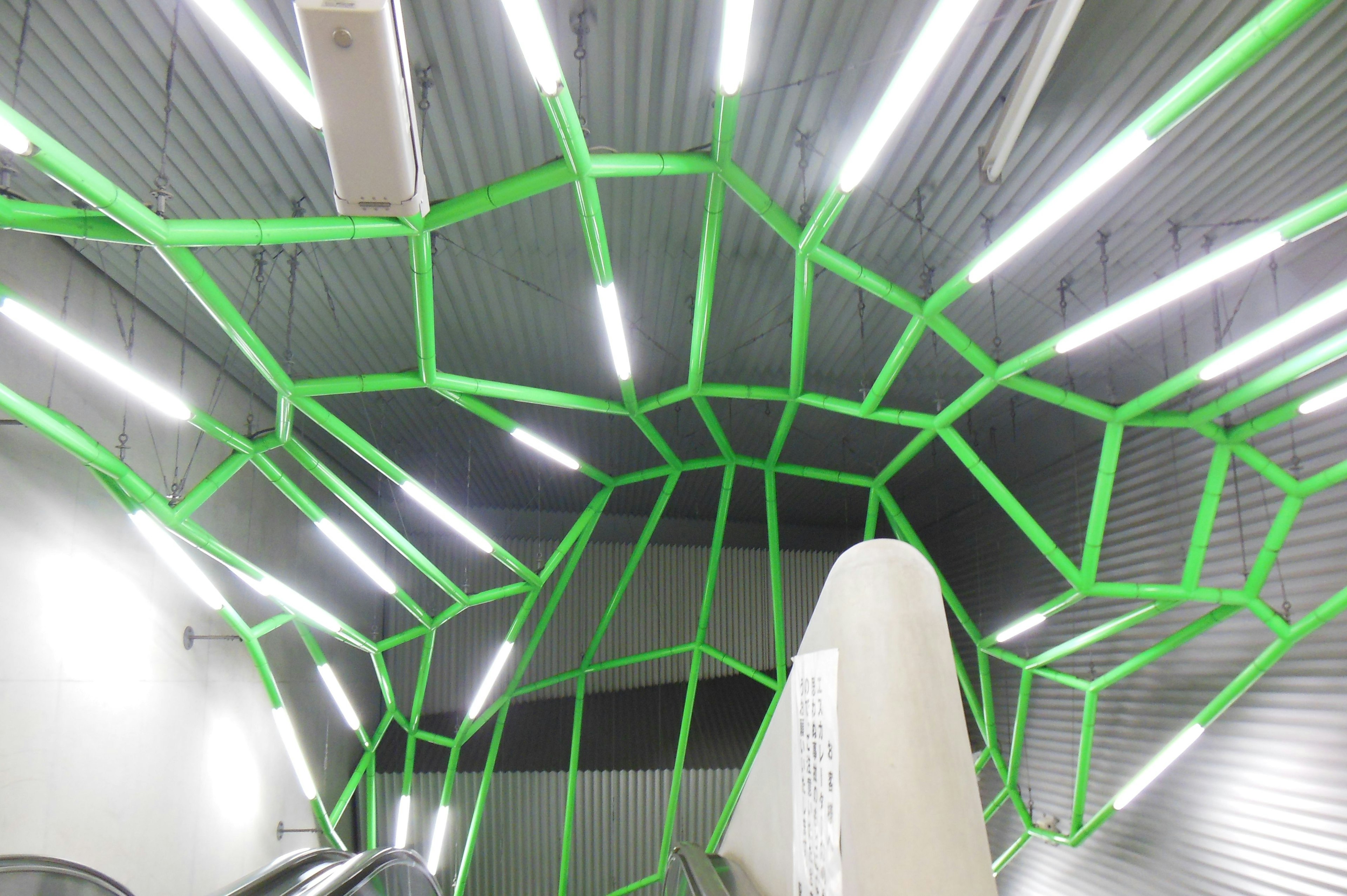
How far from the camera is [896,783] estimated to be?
2.89m

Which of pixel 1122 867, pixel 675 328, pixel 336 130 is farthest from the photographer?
pixel 1122 867

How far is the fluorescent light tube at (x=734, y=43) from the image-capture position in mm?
4273

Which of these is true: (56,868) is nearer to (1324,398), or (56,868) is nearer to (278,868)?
(278,868)

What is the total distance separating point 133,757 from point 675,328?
8446 mm

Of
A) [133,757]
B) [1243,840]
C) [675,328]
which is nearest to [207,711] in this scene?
[133,757]

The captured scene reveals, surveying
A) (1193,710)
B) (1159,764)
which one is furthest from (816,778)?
(1193,710)

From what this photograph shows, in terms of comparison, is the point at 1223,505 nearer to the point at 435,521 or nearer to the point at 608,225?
the point at 608,225

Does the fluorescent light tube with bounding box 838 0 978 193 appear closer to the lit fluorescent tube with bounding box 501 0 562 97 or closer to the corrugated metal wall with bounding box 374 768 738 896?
the lit fluorescent tube with bounding box 501 0 562 97

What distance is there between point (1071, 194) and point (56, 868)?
339 inches

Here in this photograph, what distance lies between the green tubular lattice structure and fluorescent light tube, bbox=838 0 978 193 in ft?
2.37

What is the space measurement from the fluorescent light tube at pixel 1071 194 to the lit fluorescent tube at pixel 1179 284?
42.4 inches

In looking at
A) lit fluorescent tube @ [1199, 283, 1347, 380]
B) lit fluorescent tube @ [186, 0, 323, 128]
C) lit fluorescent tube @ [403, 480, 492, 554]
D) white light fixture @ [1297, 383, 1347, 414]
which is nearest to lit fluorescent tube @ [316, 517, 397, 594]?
lit fluorescent tube @ [403, 480, 492, 554]

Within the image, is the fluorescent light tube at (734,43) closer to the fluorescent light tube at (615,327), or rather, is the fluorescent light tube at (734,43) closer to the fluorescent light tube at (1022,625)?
the fluorescent light tube at (615,327)

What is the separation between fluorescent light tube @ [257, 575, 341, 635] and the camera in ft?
29.3
